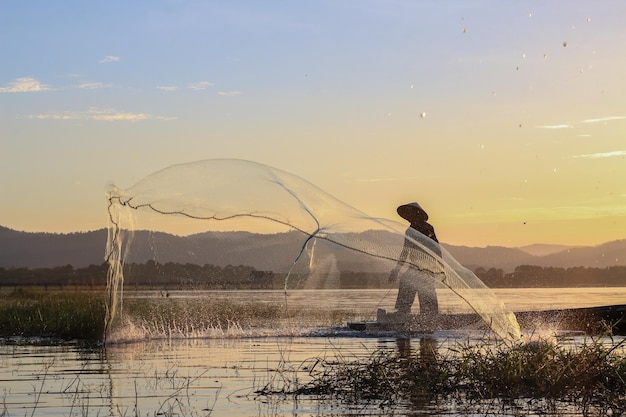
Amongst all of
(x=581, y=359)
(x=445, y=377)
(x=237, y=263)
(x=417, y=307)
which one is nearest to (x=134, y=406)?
(x=445, y=377)

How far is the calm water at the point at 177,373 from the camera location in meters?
12.0

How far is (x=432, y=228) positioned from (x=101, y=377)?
10.6 meters

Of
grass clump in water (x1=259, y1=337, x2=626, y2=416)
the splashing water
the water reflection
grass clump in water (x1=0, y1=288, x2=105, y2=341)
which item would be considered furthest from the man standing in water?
grass clump in water (x1=0, y1=288, x2=105, y2=341)

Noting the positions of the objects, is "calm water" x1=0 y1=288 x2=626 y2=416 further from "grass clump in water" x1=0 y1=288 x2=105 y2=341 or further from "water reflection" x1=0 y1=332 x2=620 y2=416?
"grass clump in water" x1=0 y1=288 x2=105 y2=341

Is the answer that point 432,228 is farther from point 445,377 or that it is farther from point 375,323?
point 445,377

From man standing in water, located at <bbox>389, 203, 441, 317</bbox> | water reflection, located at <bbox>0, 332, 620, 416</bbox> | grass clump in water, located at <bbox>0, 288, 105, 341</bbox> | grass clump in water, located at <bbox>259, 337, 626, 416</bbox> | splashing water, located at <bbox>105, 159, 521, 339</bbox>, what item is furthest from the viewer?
grass clump in water, located at <bbox>0, 288, 105, 341</bbox>

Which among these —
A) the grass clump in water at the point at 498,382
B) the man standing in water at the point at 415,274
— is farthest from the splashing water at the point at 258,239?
the grass clump in water at the point at 498,382

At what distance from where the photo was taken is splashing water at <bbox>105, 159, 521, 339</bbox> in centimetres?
1666

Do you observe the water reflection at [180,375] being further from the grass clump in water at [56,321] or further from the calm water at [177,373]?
the grass clump in water at [56,321]

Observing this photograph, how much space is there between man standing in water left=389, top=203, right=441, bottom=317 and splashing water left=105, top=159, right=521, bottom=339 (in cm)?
8

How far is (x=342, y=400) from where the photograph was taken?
12.6 meters

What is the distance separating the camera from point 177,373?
15.5 m

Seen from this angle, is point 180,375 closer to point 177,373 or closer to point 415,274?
point 177,373

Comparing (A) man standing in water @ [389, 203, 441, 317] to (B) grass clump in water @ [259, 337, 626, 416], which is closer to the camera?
(B) grass clump in water @ [259, 337, 626, 416]
